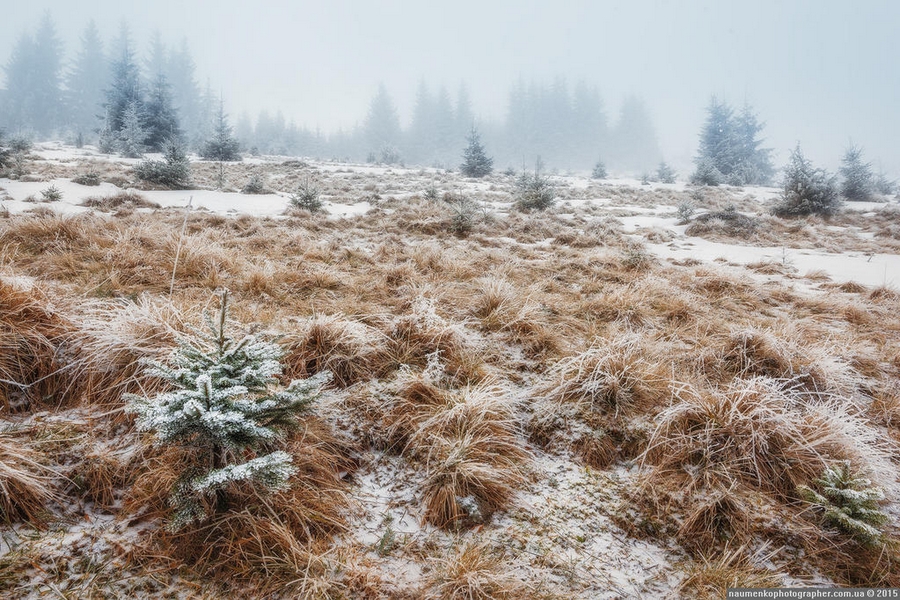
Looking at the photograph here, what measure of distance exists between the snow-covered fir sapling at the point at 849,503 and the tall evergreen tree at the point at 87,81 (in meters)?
59.0

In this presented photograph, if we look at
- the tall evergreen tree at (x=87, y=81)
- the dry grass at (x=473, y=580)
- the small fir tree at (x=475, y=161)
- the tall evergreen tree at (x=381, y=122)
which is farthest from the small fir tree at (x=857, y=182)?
the tall evergreen tree at (x=87, y=81)

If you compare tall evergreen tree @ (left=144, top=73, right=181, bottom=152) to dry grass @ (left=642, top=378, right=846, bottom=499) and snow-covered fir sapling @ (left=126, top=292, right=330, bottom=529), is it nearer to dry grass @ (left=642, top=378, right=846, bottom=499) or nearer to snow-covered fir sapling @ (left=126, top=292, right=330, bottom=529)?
snow-covered fir sapling @ (left=126, top=292, right=330, bottom=529)

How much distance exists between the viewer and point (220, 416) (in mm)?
1492

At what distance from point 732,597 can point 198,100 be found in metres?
61.0

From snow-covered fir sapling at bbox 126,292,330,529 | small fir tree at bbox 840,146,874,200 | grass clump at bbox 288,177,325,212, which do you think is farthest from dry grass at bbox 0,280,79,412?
small fir tree at bbox 840,146,874,200

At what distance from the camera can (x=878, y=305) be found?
4.72 meters

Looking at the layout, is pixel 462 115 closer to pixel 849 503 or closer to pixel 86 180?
pixel 86 180

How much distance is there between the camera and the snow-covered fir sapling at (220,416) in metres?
1.50

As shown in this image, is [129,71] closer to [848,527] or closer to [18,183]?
[18,183]

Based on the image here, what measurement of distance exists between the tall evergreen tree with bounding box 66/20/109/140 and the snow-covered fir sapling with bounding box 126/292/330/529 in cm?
5693

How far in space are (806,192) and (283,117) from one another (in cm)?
5771

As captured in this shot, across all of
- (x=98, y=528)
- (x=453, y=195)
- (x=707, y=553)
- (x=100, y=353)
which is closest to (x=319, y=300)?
(x=100, y=353)

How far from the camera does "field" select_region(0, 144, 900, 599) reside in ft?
5.30

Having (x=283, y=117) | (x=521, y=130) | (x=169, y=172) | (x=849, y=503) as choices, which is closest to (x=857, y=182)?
(x=849, y=503)
